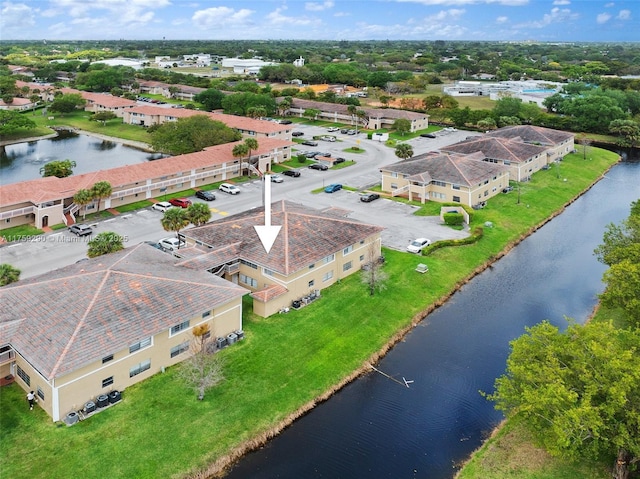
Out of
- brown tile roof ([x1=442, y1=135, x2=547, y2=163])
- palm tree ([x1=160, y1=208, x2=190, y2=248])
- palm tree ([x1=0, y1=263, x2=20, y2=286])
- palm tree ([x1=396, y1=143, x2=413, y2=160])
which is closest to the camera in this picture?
palm tree ([x1=0, y1=263, x2=20, y2=286])

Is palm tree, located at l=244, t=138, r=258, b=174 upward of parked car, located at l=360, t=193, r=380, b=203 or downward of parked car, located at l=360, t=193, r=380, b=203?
upward

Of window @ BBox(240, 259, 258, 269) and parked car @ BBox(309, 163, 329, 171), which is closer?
window @ BBox(240, 259, 258, 269)

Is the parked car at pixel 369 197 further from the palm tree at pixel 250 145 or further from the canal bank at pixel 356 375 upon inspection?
the palm tree at pixel 250 145

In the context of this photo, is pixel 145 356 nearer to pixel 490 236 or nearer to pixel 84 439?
pixel 84 439

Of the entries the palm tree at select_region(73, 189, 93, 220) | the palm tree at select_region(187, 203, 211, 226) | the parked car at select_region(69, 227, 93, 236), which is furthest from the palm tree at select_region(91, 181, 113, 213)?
the palm tree at select_region(187, 203, 211, 226)

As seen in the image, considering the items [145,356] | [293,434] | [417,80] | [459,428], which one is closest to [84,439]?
[145,356]

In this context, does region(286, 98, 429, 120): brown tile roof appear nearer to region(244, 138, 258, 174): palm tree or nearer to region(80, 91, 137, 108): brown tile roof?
region(80, 91, 137, 108): brown tile roof

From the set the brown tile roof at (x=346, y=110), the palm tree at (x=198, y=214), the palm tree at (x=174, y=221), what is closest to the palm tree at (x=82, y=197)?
the palm tree at (x=174, y=221)
